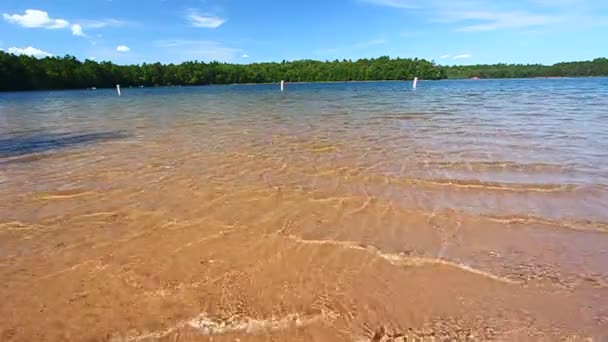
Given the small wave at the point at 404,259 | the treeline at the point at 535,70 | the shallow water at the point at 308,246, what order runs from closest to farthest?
the shallow water at the point at 308,246, the small wave at the point at 404,259, the treeline at the point at 535,70

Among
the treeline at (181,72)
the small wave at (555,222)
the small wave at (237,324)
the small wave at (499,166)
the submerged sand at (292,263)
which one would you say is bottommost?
the small wave at (237,324)

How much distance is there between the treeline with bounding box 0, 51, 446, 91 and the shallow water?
96263 millimetres

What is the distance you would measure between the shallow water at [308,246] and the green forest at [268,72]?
102 metres

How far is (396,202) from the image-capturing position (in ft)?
16.0

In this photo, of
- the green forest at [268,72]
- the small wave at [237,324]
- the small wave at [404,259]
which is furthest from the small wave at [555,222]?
the green forest at [268,72]

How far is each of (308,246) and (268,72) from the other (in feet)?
447

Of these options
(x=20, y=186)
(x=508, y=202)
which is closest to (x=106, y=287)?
(x=20, y=186)

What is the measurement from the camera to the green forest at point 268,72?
94000 mm

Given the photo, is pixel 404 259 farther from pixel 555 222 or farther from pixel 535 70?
pixel 535 70

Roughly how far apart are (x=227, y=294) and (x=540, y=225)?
3.60 meters

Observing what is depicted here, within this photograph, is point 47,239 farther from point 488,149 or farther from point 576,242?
point 488,149

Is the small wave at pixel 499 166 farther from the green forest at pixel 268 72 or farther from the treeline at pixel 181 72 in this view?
the green forest at pixel 268 72

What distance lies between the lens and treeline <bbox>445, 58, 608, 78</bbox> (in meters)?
116

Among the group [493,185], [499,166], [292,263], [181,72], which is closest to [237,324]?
[292,263]
